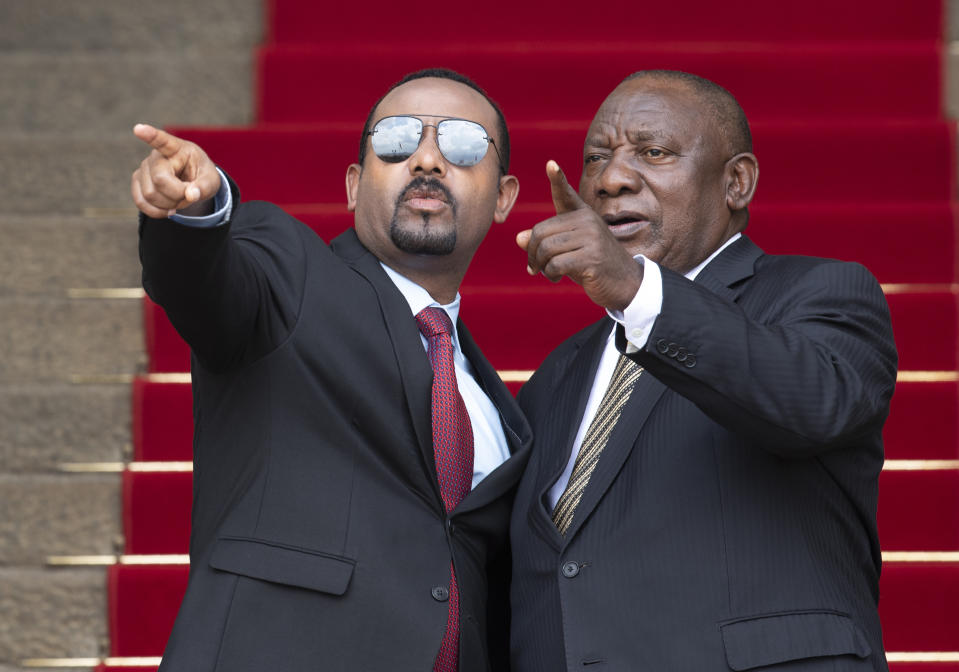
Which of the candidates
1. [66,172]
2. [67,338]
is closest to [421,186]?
[67,338]

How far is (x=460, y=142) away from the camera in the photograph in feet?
7.27

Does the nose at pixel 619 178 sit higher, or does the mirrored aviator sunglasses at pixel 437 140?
the mirrored aviator sunglasses at pixel 437 140

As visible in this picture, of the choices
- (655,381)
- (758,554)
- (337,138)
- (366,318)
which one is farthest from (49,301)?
(758,554)

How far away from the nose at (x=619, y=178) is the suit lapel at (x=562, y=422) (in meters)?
0.25

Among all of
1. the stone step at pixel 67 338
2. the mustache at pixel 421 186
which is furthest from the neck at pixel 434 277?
the stone step at pixel 67 338

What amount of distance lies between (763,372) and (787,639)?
15.0 inches

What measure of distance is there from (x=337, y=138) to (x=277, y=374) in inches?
77.1

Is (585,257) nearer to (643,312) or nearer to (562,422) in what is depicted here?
(643,312)

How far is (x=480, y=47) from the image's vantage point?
404 cm

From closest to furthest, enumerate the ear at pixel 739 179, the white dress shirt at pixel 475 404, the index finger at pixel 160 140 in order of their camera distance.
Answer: the index finger at pixel 160 140 < the white dress shirt at pixel 475 404 < the ear at pixel 739 179

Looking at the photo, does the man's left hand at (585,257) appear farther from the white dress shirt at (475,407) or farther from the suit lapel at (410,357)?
the white dress shirt at (475,407)

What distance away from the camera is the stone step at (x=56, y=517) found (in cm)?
290

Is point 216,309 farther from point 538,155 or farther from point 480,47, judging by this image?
point 480,47

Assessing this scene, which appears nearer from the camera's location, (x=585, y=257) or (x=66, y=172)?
A: (x=585, y=257)
